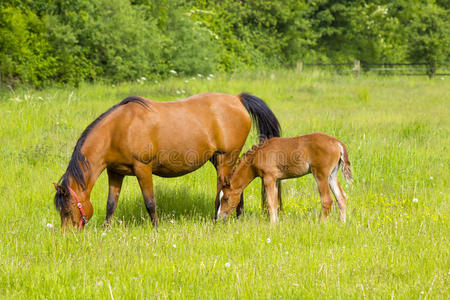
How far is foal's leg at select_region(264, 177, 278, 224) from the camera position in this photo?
214 inches

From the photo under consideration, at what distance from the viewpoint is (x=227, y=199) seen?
5680mm

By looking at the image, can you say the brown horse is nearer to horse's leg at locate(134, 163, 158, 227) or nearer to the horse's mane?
Answer: horse's leg at locate(134, 163, 158, 227)

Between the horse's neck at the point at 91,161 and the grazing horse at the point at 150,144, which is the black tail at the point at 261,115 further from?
the horse's neck at the point at 91,161

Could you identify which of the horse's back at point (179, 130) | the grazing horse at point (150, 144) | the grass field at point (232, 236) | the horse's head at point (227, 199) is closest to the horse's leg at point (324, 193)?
the grass field at point (232, 236)

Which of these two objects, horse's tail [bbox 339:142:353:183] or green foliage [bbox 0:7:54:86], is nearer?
horse's tail [bbox 339:142:353:183]

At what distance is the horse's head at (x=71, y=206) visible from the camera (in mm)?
4844

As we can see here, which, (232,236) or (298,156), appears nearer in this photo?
(232,236)

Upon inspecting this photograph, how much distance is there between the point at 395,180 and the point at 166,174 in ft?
11.8

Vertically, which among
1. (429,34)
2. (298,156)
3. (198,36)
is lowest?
(298,156)

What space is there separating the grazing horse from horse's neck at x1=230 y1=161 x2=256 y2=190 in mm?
165

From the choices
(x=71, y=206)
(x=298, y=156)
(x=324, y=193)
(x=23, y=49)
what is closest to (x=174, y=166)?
(x=71, y=206)

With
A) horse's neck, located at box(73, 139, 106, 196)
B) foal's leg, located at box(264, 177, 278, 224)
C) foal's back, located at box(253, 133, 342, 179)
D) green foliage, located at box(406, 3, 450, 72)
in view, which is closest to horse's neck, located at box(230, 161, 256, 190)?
foal's back, located at box(253, 133, 342, 179)

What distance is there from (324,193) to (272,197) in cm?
58

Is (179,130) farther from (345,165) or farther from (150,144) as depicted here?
(345,165)
